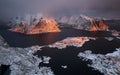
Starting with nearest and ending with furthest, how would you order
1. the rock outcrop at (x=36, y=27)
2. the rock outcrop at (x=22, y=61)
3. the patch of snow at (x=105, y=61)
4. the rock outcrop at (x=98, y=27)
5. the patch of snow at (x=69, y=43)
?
the rock outcrop at (x=22, y=61) → the patch of snow at (x=105, y=61) → the patch of snow at (x=69, y=43) → the rock outcrop at (x=36, y=27) → the rock outcrop at (x=98, y=27)

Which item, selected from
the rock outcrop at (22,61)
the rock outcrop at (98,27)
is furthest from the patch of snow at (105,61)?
the rock outcrop at (98,27)

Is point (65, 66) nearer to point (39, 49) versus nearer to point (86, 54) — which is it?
point (86, 54)

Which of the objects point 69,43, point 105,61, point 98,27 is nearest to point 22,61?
point 105,61

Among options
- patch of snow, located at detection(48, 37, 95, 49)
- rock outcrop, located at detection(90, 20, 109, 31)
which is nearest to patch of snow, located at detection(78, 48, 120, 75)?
patch of snow, located at detection(48, 37, 95, 49)

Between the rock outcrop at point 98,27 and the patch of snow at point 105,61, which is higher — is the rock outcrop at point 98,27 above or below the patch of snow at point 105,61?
below

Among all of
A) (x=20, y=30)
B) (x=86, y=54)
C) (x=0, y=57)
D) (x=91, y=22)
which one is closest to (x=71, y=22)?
(x=91, y=22)

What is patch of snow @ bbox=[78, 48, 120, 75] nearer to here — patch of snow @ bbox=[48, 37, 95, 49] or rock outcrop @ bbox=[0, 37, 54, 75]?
patch of snow @ bbox=[48, 37, 95, 49]

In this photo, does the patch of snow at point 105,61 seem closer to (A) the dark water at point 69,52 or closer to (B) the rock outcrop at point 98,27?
(A) the dark water at point 69,52

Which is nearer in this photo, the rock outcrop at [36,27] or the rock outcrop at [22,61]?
the rock outcrop at [22,61]
